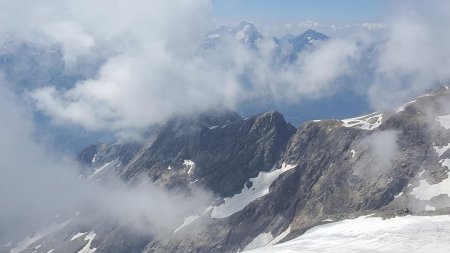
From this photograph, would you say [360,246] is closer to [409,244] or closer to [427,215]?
[409,244]

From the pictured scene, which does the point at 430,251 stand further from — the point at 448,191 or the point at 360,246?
the point at 448,191

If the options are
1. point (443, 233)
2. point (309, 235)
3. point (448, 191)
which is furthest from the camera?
point (448, 191)

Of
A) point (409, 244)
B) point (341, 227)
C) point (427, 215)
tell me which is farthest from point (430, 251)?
point (341, 227)

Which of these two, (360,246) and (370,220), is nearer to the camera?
(360,246)

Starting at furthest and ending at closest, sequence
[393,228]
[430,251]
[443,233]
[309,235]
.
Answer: [309,235], [393,228], [443,233], [430,251]

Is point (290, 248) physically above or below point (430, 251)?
above

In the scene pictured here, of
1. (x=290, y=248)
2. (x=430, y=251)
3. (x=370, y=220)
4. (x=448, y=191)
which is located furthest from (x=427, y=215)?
(x=448, y=191)
